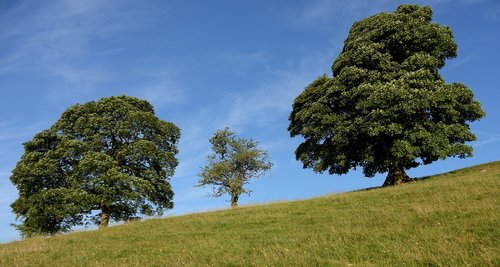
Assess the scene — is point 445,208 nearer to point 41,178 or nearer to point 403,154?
point 403,154

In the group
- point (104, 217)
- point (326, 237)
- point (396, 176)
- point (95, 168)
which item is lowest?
point (326, 237)

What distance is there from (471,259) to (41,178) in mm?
40992

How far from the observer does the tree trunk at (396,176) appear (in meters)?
39.2

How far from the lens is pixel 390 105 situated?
35.5m

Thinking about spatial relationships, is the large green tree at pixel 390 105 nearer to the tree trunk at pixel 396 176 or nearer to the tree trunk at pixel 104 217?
the tree trunk at pixel 396 176

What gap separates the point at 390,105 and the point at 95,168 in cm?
2786

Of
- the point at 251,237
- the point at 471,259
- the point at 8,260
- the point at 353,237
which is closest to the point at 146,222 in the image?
the point at 8,260

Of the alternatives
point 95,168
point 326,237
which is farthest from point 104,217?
point 326,237

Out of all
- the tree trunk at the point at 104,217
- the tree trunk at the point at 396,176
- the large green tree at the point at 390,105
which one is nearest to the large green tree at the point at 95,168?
the tree trunk at the point at 104,217

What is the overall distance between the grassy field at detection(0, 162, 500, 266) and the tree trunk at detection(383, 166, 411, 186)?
10221 millimetres

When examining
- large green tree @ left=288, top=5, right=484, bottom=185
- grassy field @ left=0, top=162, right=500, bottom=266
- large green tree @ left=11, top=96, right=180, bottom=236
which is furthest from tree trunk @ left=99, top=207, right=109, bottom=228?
large green tree @ left=288, top=5, right=484, bottom=185

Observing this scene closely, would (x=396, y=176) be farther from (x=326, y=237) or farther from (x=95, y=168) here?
(x=95, y=168)

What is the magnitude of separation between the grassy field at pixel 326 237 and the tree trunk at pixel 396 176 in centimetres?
1022

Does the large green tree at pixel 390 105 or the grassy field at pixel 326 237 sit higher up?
the large green tree at pixel 390 105
